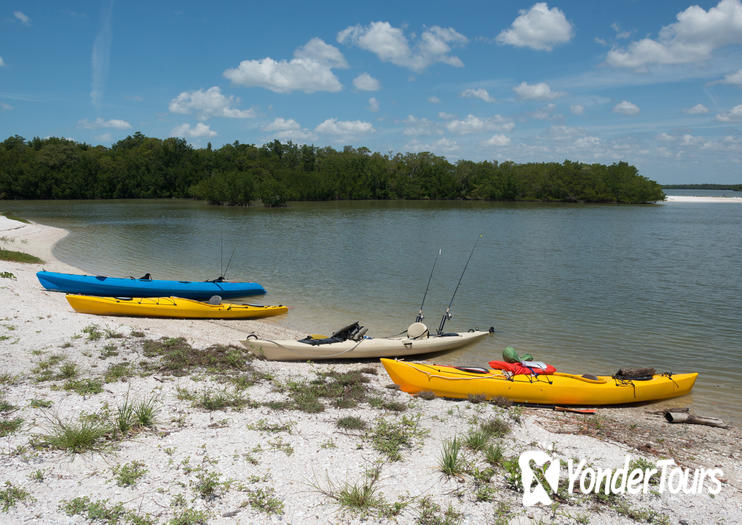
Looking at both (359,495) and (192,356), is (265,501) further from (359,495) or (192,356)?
(192,356)

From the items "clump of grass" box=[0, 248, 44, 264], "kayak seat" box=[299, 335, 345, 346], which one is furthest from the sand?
"clump of grass" box=[0, 248, 44, 264]

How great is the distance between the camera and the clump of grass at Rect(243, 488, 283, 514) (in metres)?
4.42

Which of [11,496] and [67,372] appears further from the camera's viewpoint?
[67,372]

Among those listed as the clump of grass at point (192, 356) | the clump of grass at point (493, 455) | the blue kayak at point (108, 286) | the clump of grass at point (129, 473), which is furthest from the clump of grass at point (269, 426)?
the blue kayak at point (108, 286)

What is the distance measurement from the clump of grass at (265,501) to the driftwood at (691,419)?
20.9ft

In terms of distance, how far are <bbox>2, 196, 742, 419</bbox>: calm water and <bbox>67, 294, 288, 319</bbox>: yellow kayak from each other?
3.77ft

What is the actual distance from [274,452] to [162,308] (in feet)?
27.8

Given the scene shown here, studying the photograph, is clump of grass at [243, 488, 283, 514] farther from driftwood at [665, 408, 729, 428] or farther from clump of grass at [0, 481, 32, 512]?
driftwood at [665, 408, 729, 428]

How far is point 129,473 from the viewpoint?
479 cm

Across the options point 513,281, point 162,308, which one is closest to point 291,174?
point 513,281

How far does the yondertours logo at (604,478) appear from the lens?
16.3 ft

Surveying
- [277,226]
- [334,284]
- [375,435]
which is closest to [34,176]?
[277,226]

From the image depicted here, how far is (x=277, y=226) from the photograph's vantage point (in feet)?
131

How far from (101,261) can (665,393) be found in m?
22.2
